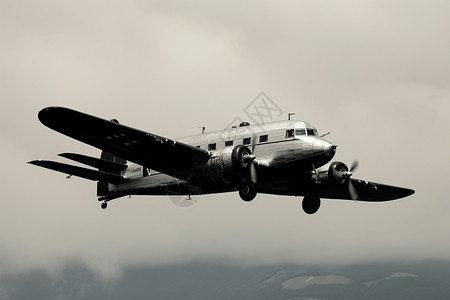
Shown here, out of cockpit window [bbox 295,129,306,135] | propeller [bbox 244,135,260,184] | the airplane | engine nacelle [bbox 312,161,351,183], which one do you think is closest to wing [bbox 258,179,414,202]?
the airplane

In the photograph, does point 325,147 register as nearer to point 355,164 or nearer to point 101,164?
point 355,164

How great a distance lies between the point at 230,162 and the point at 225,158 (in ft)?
1.29

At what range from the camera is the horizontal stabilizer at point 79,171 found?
132ft

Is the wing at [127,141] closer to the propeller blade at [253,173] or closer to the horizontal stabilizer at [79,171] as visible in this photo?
the propeller blade at [253,173]

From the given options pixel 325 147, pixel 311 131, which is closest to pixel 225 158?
pixel 311 131

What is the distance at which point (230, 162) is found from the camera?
36.5m

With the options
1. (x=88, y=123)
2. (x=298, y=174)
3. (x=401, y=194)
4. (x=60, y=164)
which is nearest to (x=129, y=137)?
(x=88, y=123)

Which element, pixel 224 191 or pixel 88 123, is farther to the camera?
pixel 224 191

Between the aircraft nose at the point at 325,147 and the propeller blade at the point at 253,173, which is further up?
the aircraft nose at the point at 325,147

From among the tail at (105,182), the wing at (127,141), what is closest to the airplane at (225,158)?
the wing at (127,141)

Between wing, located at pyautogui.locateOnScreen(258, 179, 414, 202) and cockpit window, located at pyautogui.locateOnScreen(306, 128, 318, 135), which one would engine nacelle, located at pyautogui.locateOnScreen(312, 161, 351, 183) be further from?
cockpit window, located at pyautogui.locateOnScreen(306, 128, 318, 135)

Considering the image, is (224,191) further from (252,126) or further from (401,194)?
(401,194)

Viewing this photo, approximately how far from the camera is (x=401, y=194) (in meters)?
45.9

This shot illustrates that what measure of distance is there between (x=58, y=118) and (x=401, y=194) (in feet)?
71.5
